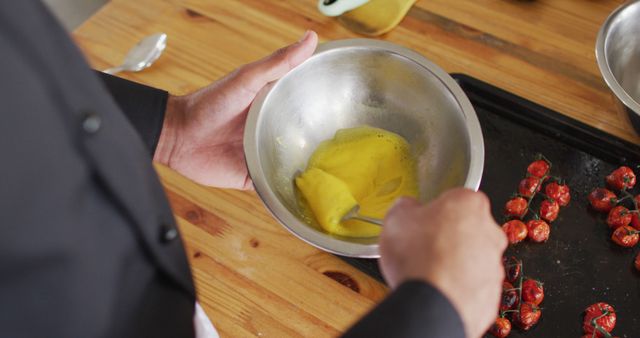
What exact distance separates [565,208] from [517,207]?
7cm

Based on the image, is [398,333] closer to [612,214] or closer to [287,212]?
[287,212]

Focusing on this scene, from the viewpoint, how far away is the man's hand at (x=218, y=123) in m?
0.72

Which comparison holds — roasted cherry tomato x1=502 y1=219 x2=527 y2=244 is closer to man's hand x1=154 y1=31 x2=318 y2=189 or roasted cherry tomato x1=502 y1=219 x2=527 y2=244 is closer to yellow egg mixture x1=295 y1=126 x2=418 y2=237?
yellow egg mixture x1=295 y1=126 x2=418 y2=237

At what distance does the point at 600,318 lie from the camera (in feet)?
2.31

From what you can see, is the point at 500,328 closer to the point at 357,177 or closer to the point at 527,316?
the point at 527,316

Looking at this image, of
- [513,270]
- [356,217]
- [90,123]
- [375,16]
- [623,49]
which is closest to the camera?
[90,123]

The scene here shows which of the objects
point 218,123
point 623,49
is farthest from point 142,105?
point 623,49

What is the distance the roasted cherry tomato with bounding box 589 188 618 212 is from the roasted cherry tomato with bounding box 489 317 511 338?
8.6 inches

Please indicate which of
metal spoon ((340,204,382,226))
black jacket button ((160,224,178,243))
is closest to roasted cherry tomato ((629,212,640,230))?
metal spoon ((340,204,382,226))

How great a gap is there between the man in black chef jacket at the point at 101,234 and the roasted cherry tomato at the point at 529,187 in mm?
350

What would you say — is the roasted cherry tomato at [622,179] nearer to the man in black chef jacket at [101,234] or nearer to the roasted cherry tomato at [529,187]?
the roasted cherry tomato at [529,187]

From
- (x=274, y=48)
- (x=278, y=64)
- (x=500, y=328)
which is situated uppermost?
(x=278, y=64)

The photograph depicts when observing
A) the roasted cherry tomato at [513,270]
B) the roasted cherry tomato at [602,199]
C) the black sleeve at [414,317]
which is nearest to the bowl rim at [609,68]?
the roasted cherry tomato at [602,199]

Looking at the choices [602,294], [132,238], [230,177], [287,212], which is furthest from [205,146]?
[602,294]
